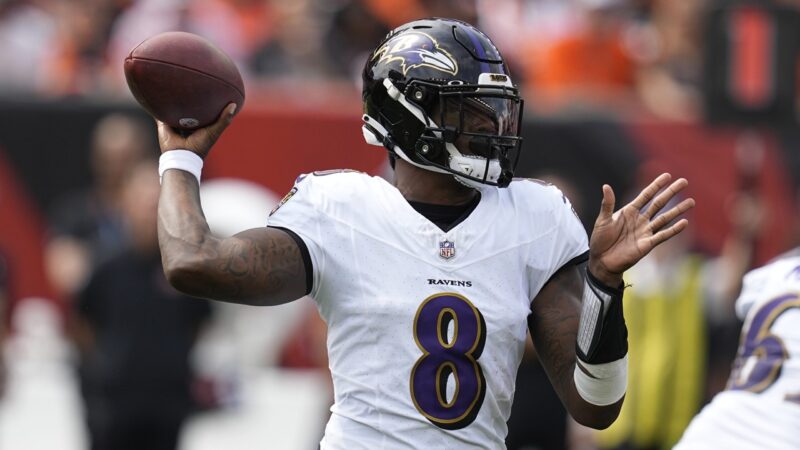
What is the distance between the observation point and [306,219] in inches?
145

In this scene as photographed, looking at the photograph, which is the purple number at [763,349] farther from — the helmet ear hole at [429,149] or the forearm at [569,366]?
the helmet ear hole at [429,149]

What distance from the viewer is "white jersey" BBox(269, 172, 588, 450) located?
3658 millimetres

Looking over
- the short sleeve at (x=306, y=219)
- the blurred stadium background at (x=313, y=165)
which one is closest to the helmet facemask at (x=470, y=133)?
the short sleeve at (x=306, y=219)

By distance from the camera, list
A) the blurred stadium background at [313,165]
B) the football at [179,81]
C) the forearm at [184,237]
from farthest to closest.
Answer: the blurred stadium background at [313,165] < the football at [179,81] < the forearm at [184,237]

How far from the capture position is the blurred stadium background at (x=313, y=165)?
321 inches

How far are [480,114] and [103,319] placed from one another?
4189mm

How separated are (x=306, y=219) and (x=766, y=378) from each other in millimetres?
1811

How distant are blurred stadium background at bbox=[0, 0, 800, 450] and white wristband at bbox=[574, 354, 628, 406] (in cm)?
379

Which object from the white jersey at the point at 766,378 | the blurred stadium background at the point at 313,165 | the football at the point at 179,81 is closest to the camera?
the football at the point at 179,81

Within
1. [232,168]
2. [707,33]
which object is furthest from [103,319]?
[707,33]

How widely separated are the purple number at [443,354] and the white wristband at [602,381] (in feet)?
0.88

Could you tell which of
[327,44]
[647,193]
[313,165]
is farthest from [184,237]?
[327,44]

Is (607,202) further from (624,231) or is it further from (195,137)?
(195,137)

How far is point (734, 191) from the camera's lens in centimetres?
913
